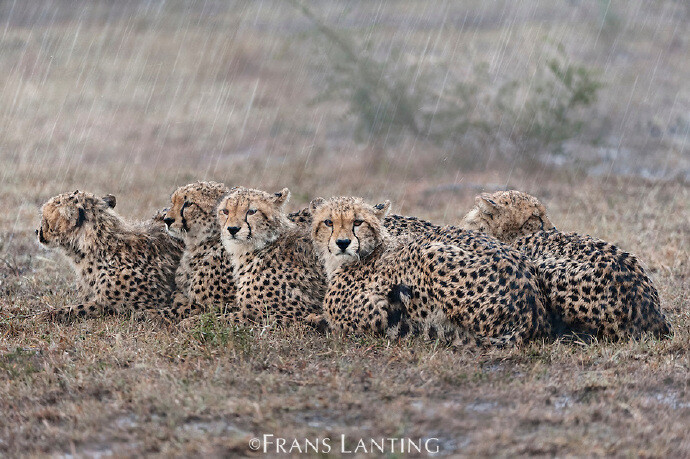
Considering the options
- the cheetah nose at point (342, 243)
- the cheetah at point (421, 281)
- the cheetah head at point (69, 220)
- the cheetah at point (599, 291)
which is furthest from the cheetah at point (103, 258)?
the cheetah at point (599, 291)

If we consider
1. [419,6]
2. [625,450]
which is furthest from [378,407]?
[419,6]

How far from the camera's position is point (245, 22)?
20.6 meters

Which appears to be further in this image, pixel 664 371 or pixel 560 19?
pixel 560 19

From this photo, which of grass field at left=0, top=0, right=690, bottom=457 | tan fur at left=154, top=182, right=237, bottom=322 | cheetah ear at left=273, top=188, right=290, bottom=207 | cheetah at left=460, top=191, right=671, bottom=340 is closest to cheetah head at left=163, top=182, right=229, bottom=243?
tan fur at left=154, top=182, right=237, bottom=322

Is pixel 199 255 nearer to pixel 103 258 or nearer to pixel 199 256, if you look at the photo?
pixel 199 256

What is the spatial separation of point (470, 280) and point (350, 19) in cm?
1756

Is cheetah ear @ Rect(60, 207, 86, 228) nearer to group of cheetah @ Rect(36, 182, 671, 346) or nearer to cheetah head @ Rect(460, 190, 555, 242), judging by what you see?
group of cheetah @ Rect(36, 182, 671, 346)

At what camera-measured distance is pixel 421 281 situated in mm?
4453

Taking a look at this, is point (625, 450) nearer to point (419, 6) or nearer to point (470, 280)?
point (470, 280)

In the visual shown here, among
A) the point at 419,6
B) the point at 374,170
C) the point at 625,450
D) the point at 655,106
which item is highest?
the point at 419,6

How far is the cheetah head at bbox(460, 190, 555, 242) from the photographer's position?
5.50 m

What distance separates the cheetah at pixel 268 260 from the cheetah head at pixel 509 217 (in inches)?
47.1

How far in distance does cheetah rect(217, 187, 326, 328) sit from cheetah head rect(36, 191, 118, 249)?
89cm

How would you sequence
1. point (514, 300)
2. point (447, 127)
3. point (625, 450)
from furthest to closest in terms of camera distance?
point (447, 127) < point (514, 300) < point (625, 450)
